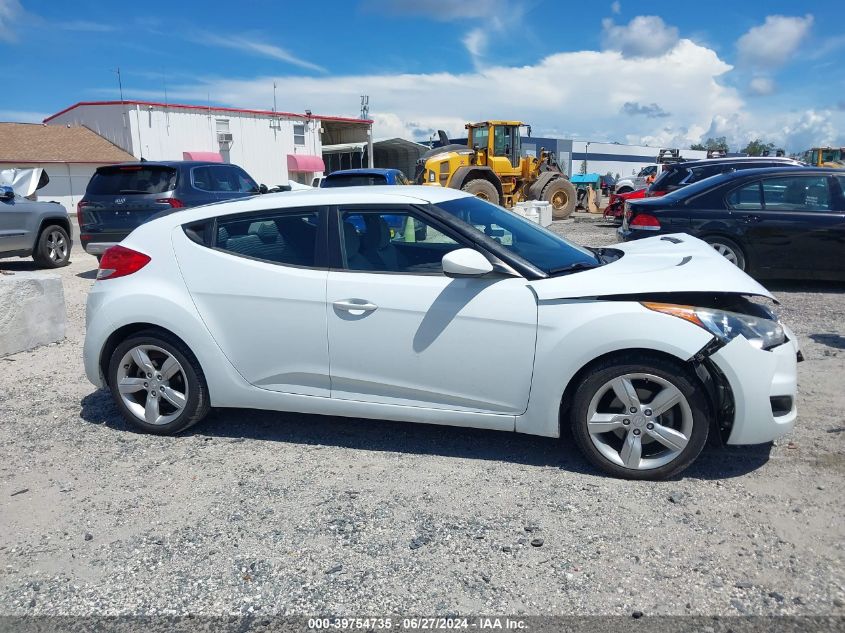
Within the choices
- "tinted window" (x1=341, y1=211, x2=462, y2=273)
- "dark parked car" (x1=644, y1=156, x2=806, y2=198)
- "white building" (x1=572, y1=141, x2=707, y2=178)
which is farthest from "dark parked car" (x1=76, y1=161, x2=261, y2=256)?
"white building" (x1=572, y1=141, x2=707, y2=178)

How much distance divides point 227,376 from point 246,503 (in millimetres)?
950

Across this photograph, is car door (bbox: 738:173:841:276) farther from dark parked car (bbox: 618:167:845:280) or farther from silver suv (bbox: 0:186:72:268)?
silver suv (bbox: 0:186:72:268)

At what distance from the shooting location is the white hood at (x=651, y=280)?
366cm

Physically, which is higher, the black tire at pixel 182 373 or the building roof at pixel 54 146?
the building roof at pixel 54 146

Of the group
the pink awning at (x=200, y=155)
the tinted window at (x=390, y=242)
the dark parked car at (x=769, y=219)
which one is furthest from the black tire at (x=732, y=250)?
the pink awning at (x=200, y=155)

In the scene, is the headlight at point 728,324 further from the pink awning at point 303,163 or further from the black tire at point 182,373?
the pink awning at point 303,163

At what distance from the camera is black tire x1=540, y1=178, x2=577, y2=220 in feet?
73.2

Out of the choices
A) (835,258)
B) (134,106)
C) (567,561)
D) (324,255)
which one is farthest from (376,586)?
(134,106)

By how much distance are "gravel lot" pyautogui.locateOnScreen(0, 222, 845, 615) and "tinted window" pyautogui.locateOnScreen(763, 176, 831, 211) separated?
4.27 meters

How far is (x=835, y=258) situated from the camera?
26.4 ft

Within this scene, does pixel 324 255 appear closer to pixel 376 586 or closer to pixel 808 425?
pixel 376 586

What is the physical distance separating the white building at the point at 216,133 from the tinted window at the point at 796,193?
100 ft

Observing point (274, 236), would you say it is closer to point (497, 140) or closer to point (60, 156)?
point (497, 140)

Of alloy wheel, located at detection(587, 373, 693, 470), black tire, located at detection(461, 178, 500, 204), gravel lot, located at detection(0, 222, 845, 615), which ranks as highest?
black tire, located at detection(461, 178, 500, 204)
